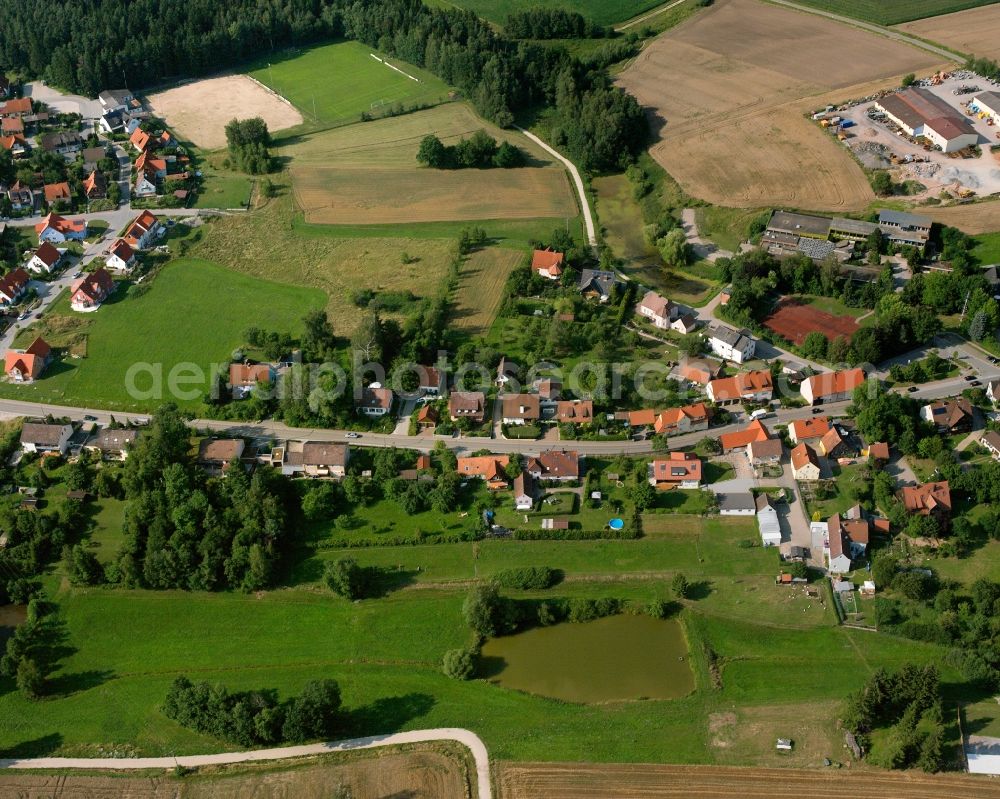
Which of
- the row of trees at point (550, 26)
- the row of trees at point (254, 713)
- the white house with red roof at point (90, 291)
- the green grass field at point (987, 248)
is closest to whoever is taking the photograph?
the row of trees at point (254, 713)

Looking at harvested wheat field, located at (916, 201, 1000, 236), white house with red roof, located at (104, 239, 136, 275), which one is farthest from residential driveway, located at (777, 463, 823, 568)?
white house with red roof, located at (104, 239, 136, 275)

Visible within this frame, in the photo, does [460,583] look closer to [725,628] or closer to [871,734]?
[725,628]

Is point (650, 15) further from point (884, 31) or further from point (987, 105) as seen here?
point (987, 105)

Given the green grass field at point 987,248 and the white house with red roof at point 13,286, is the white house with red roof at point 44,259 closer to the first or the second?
the white house with red roof at point 13,286

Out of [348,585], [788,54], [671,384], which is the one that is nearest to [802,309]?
[671,384]

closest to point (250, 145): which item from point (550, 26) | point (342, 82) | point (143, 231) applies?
point (143, 231)

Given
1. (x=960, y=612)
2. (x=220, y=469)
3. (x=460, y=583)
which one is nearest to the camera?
(x=960, y=612)

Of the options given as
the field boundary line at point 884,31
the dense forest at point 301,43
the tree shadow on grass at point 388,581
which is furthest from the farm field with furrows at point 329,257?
the field boundary line at point 884,31
